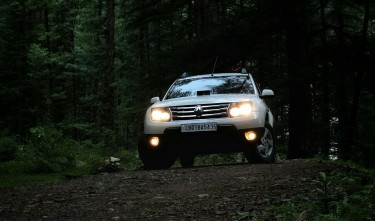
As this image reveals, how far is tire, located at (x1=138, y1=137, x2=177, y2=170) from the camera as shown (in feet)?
32.2

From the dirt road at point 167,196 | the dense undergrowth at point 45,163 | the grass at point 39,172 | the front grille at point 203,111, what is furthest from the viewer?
the front grille at point 203,111

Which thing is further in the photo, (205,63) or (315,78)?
(205,63)

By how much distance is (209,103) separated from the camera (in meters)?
9.35

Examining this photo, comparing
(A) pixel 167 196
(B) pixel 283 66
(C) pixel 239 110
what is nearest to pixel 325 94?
(B) pixel 283 66

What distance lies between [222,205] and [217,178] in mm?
2291

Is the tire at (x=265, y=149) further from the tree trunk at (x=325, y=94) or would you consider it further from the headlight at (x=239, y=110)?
the tree trunk at (x=325, y=94)

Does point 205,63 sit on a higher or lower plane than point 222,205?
higher

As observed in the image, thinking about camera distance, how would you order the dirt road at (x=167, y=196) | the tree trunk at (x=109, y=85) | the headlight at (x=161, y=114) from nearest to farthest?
the dirt road at (x=167, y=196) < the headlight at (x=161, y=114) < the tree trunk at (x=109, y=85)

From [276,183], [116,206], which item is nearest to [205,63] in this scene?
[276,183]

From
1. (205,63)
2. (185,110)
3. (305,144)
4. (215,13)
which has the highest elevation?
(215,13)

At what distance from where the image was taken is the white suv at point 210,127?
9.27 metres

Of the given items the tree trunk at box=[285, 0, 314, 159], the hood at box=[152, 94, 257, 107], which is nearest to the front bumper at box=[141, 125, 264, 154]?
the hood at box=[152, 94, 257, 107]

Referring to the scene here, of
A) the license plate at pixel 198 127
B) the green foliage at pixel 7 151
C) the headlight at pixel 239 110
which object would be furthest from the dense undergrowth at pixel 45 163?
the headlight at pixel 239 110

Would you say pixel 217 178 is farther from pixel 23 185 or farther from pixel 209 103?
pixel 23 185
